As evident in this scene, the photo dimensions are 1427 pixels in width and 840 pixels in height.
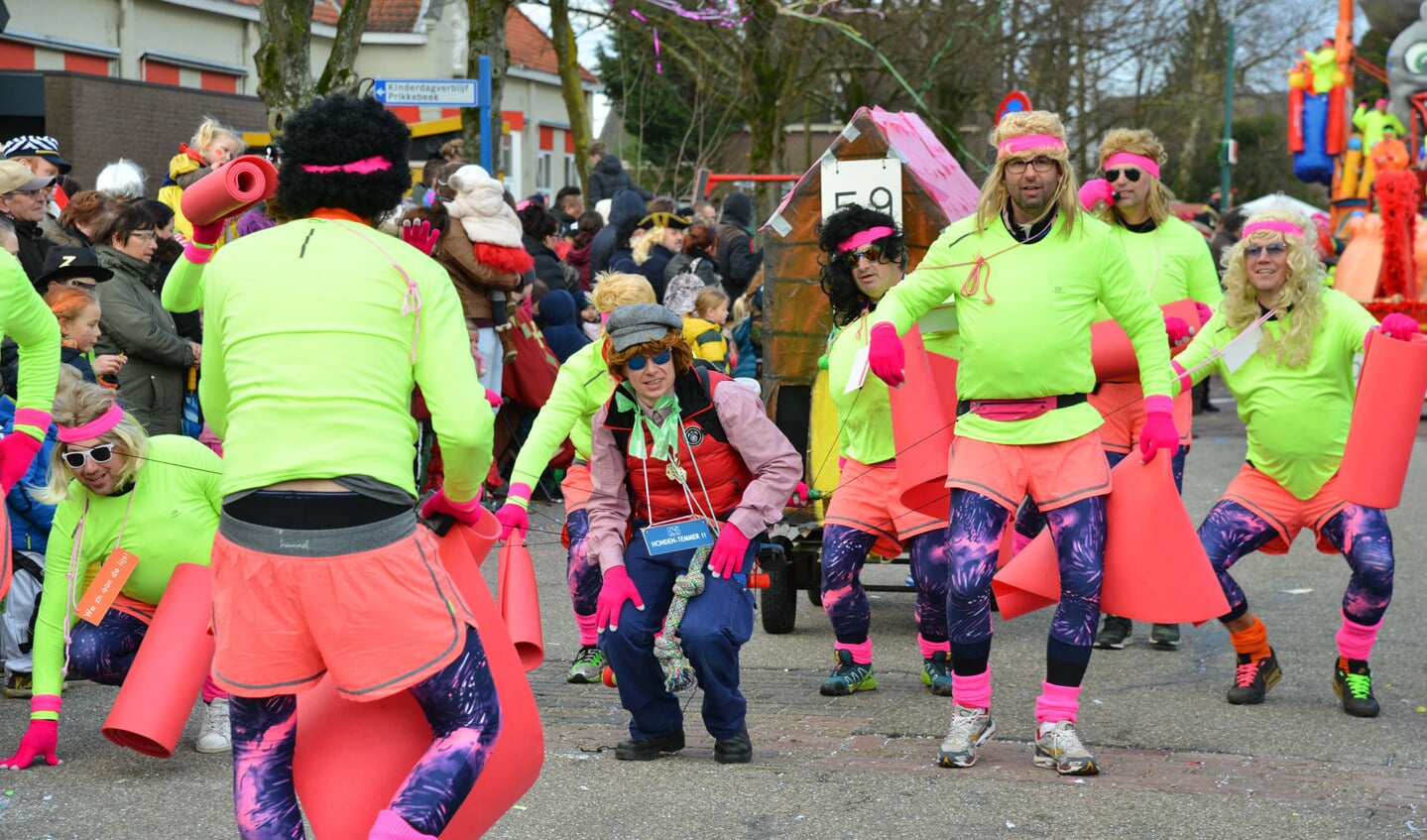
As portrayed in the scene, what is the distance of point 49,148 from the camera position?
30.1 feet

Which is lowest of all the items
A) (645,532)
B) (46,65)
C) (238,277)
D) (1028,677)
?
(1028,677)

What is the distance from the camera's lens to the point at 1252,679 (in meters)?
6.05

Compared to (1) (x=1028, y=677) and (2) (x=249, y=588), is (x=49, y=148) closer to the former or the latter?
(1) (x=1028, y=677)

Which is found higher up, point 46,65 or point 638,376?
point 46,65

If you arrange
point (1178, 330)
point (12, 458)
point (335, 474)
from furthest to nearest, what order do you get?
1. point (1178, 330)
2. point (12, 458)
3. point (335, 474)

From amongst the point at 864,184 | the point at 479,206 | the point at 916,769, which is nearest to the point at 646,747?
the point at 916,769

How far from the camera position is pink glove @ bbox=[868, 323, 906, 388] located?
5004mm

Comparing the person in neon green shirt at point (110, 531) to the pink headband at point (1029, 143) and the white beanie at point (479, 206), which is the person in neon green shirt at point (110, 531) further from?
Result: the white beanie at point (479, 206)

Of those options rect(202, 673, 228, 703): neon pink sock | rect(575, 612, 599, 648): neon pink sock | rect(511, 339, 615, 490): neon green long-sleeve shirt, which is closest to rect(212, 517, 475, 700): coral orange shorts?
rect(511, 339, 615, 490): neon green long-sleeve shirt

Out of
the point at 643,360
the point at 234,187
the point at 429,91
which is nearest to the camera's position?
the point at 234,187

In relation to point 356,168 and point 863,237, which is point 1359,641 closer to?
point 863,237

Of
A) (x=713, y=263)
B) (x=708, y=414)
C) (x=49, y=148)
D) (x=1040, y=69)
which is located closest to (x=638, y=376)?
(x=708, y=414)

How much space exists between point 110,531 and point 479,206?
406 cm

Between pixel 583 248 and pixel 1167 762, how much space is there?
29.9 ft
